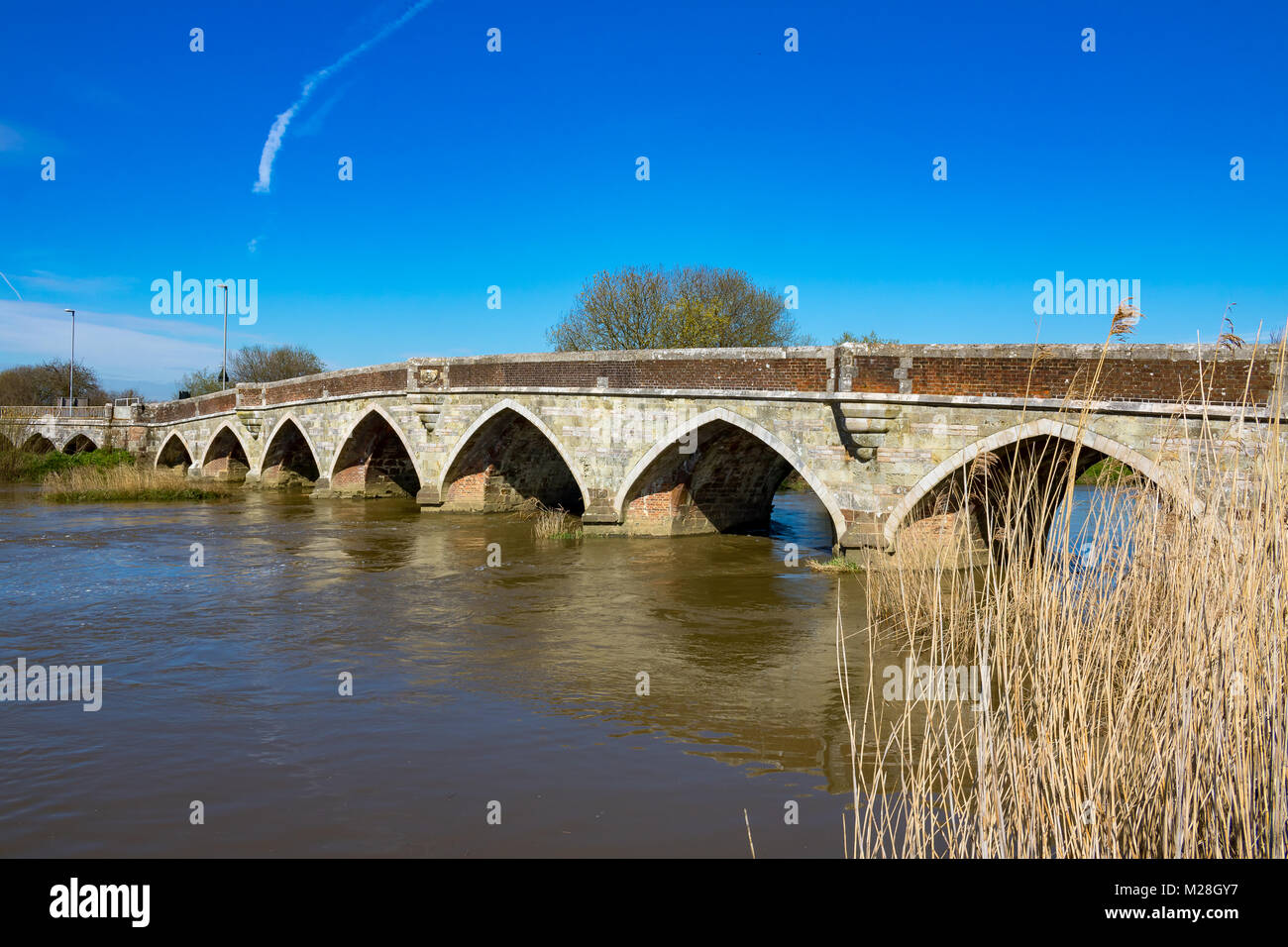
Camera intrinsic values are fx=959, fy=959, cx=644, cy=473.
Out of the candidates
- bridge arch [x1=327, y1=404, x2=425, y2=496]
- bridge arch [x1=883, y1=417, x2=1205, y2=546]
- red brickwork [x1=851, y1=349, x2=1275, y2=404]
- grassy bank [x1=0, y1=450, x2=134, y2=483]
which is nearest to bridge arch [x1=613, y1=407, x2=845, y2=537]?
bridge arch [x1=883, y1=417, x2=1205, y2=546]

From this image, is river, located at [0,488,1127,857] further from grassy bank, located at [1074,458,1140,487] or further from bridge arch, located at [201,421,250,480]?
bridge arch, located at [201,421,250,480]

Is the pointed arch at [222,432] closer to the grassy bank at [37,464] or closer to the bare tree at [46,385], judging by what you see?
the grassy bank at [37,464]

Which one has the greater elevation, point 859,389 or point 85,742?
point 859,389

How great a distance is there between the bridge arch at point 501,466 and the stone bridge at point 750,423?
0.05 m

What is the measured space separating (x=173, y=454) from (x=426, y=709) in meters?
35.6

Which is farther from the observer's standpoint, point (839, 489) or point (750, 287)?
point (750, 287)

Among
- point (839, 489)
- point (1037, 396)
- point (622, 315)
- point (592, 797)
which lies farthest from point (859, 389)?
point (622, 315)

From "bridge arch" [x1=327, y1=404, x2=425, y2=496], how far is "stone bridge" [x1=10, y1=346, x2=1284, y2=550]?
60mm

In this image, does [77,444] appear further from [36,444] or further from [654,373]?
[654,373]

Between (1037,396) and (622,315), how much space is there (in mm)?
20965

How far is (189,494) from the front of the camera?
83.0 feet

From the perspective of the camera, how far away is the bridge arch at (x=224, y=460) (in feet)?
111

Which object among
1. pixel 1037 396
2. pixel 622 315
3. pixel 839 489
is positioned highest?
pixel 622 315
